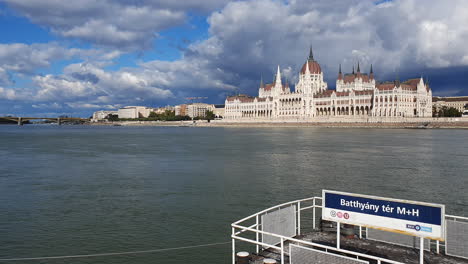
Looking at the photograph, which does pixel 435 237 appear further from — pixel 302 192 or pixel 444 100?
pixel 444 100

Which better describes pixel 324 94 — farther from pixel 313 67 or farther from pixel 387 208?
pixel 387 208

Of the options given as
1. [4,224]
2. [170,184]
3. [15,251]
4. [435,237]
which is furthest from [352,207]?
[170,184]

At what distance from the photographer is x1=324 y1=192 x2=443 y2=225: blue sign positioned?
6547mm

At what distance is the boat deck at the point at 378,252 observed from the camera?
7.91 meters

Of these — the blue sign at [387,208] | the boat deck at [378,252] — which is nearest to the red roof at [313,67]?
the boat deck at [378,252]

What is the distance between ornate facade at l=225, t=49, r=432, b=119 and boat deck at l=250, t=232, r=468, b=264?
136 metres

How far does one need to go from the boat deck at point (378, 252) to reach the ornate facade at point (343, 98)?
445 feet

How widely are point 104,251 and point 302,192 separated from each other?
39.1ft

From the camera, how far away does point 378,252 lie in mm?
8234

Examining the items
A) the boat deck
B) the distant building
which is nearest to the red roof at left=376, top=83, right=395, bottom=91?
the distant building

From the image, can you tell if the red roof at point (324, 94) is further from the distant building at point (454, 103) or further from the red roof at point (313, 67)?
the distant building at point (454, 103)

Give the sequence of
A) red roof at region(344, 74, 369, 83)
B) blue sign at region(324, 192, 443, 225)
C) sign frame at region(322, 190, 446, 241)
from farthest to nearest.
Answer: red roof at region(344, 74, 369, 83), blue sign at region(324, 192, 443, 225), sign frame at region(322, 190, 446, 241)

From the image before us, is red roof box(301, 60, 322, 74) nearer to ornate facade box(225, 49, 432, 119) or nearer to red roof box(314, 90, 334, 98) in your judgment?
ornate facade box(225, 49, 432, 119)

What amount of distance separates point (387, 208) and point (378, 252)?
5.72ft
